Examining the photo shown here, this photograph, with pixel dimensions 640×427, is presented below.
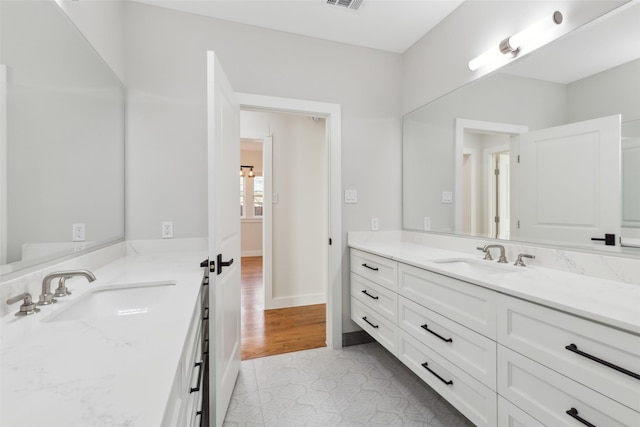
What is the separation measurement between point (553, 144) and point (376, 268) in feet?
4.12

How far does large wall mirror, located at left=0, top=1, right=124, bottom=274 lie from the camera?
3.20 ft

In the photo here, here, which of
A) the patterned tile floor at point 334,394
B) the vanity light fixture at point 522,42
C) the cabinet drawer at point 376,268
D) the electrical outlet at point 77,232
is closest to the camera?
the electrical outlet at point 77,232

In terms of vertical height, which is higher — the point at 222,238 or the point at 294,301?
the point at 222,238

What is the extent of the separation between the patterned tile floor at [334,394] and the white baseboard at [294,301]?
1119mm

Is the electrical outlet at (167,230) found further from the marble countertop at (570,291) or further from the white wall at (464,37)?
the white wall at (464,37)

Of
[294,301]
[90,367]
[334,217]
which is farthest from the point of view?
[294,301]

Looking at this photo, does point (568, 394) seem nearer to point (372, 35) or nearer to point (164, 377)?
point (164, 377)

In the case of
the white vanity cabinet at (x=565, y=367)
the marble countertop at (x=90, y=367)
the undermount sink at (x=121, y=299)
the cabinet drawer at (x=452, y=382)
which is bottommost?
the cabinet drawer at (x=452, y=382)

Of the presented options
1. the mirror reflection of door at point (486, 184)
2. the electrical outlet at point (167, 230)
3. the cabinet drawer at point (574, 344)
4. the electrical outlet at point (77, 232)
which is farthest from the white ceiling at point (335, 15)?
the cabinet drawer at point (574, 344)

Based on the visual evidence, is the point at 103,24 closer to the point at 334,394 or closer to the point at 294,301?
the point at 334,394

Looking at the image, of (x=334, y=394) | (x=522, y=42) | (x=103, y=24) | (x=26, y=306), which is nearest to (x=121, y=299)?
(x=26, y=306)

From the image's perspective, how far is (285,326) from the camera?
2.97 m

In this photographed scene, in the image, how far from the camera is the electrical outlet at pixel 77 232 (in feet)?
4.49

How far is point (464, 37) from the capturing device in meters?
2.09
